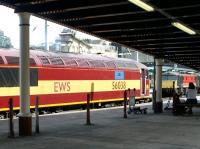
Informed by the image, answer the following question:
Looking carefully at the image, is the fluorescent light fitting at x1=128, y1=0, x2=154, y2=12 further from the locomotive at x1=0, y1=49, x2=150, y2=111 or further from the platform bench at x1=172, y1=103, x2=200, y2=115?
the locomotive at x1=0, y1=49, x2=150, y2=111

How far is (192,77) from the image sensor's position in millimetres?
58344

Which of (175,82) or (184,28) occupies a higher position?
(184,28)

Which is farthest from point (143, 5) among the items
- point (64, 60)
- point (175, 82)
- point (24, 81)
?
point (175, 82)

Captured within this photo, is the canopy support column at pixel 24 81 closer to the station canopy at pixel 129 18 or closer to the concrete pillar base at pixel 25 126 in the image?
the concrete pillar base at pixel 25 126

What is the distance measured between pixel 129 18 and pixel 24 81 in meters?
4.32

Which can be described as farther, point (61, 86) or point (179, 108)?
point (61, 86)

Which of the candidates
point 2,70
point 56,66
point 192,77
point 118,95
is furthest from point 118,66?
point 192,77

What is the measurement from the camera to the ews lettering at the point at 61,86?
25578 millimetres

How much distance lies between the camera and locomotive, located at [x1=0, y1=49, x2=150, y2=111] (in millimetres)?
22219

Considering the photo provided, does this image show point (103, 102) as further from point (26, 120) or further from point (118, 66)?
point (26, 120)

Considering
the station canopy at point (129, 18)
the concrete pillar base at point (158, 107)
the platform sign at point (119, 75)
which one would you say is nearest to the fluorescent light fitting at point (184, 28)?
the station canopy at point (129, 18)

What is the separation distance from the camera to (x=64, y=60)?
26.7 meters

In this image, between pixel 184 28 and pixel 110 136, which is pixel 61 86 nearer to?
pixel 184 28

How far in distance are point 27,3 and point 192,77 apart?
4663 cm
